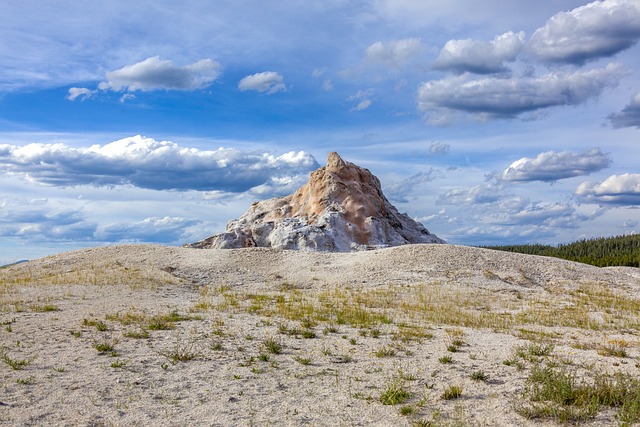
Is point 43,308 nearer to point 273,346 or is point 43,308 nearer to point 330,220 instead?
point 273,346

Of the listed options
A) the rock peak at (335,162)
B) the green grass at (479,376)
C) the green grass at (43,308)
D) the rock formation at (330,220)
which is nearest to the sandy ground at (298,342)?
the green grass at (479,376)

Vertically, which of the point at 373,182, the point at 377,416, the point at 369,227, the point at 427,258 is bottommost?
the point at 377,416

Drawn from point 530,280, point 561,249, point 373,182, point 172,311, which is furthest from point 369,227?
point 561,249

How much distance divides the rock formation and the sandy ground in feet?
29.0

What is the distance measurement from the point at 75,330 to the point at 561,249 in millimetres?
106115

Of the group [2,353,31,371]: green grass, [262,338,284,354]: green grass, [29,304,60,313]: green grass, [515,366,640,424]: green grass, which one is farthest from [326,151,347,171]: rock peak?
[515,366,640,424]: green grass

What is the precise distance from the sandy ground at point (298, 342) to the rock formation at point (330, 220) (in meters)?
8.83

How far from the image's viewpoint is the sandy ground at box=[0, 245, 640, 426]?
290 inches

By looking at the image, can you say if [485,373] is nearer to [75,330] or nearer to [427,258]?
[75,330]

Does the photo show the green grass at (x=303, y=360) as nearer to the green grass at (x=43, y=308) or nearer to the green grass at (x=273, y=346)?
the green grass at (x=273, y=346)

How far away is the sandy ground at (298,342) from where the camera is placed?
7.36 metres

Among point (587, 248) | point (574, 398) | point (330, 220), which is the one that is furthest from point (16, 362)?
point (587, 248)

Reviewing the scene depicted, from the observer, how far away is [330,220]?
1391 inches

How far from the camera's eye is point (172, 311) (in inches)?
600
